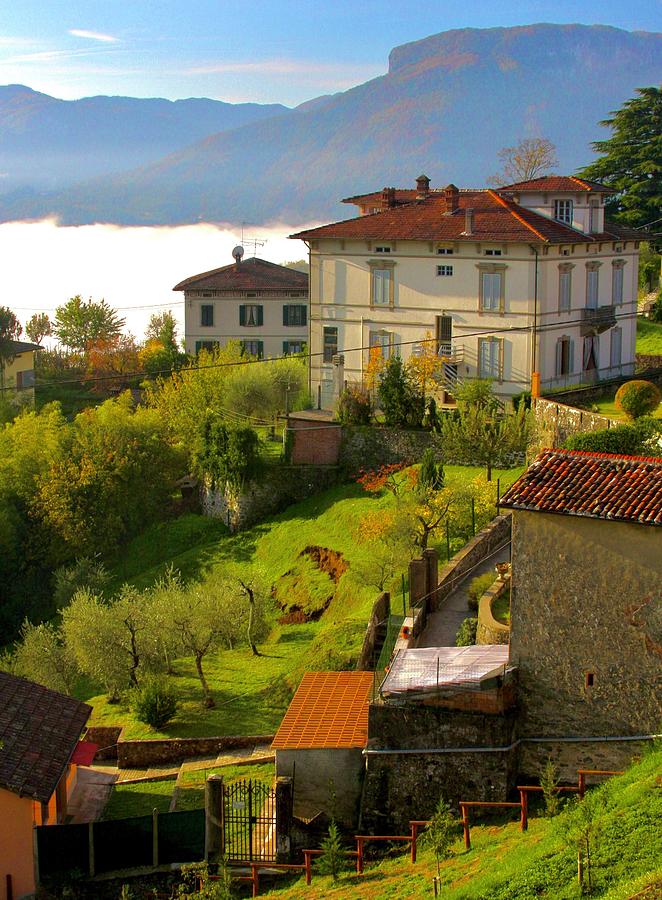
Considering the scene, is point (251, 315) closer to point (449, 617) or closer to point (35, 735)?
point (449, 617)

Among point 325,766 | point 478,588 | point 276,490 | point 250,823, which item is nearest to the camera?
point 250,823

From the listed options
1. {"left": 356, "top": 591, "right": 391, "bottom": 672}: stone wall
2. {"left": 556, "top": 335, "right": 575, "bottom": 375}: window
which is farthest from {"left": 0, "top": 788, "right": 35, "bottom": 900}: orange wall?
{"left": 556, "top": 335, "right": 575, "bottom": 375}: window

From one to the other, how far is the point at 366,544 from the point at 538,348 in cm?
1206

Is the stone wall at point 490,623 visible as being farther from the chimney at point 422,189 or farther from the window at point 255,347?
the window at point 255,347

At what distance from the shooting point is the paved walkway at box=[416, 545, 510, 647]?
75.6ft

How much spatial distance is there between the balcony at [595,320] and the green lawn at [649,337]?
17.6ft

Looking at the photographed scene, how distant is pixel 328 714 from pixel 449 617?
459 cm

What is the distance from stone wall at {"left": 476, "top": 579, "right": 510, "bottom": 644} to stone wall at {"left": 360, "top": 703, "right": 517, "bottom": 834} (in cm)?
186

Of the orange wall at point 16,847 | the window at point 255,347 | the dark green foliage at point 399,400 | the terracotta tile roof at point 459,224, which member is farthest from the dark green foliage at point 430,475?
the window at point 255,347

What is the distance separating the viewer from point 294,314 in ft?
225

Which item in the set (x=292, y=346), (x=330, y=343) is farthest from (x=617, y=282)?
(x=292, y=346)

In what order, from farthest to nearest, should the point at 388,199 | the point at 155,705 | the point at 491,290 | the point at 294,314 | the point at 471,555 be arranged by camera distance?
1. the point at 294,314
2. the point at 388,199
3. the point at 491,290
4. the point at 471,555
5. the point at 155,705

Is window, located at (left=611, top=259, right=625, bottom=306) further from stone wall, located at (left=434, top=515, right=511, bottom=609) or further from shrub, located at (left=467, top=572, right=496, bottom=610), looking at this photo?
shrub, located at (left=467, top=572, right=496, bottom=610)

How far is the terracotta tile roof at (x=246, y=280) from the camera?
6819 centimetres
